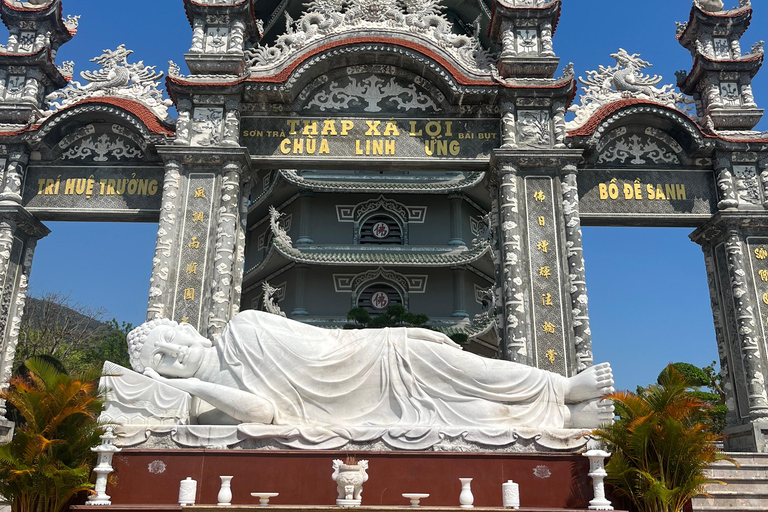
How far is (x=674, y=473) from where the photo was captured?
20.0 ft

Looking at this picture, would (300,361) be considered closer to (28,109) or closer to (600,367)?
(600,367)

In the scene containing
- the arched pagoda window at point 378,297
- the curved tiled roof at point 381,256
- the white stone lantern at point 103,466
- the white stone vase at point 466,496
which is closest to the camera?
the white stone vase at point 466,496

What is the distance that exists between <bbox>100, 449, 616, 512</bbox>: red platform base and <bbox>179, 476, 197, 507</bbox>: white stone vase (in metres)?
0.40

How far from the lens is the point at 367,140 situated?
38.8 ft

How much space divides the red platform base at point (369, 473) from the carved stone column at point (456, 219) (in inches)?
552

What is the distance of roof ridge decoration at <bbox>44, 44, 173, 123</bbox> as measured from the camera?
480 inches

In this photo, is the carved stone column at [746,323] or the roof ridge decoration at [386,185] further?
the roof ridge decoration at [386,185]

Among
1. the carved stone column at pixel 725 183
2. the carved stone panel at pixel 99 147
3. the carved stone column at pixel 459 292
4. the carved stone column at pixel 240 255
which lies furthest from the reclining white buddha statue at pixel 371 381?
the carved stone column at pixel 459 292

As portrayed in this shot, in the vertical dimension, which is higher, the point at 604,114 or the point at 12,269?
the point at 604,114

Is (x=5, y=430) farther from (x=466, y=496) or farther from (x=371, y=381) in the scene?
(x=466, y=496)

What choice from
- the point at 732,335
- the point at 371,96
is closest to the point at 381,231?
the point at 371,96

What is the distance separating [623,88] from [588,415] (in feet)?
26.2

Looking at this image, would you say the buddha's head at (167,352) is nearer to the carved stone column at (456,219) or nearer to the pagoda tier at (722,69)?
the pagoda tier at (722,69)

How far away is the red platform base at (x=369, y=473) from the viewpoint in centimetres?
559
